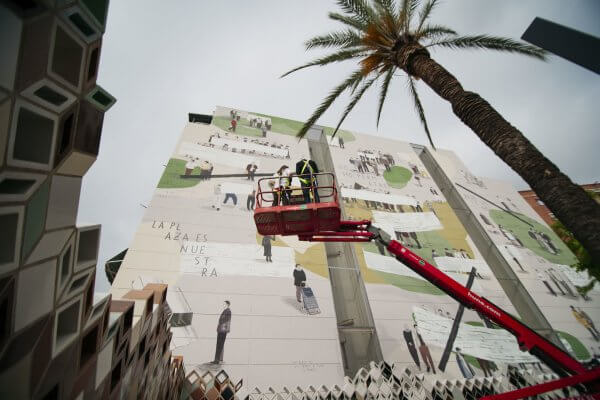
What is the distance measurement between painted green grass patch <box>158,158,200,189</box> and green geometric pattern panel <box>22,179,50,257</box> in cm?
1607

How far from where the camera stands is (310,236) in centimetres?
701

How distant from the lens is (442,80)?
6.31 metres

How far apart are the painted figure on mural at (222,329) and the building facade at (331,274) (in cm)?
4

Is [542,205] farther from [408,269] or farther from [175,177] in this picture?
Answer: [175,177]

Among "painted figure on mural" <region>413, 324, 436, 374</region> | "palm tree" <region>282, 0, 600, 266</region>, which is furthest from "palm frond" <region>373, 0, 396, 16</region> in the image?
"painted figure on mural" <region>413, 324, 436, 374</region>

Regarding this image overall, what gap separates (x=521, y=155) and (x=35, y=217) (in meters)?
6.64

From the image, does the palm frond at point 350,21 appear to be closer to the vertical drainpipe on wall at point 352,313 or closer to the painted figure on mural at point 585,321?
the vertical drainpipe on wall at point 352,313

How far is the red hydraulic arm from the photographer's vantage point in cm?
598

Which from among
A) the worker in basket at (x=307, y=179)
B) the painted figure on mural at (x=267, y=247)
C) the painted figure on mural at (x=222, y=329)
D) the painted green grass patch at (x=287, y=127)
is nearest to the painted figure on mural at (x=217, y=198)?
the painted figure on mural at (x=267, y=247)

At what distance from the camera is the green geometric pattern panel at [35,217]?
1609 mm

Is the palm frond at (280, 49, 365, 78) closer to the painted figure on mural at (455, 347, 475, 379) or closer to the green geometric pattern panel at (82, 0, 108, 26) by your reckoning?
the green geometric pattern panel at (82, 0, 108, 26)

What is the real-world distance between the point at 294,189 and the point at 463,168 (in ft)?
101

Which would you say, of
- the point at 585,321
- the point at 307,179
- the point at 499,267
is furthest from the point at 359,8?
the point at 585,321
